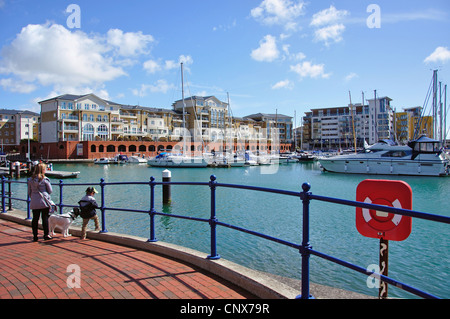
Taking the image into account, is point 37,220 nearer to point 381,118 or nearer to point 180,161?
point 180,161

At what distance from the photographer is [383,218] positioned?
3.64 metres

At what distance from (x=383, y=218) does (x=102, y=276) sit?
3.71m

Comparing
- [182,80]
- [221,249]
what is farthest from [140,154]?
[221,249]

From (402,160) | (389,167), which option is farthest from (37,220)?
(402,160)

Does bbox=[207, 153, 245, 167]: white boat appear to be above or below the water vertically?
above

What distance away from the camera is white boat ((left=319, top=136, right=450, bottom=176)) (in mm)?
41656

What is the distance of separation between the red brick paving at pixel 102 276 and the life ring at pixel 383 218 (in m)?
1.70

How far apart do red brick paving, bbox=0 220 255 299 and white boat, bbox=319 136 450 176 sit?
4380 centimetres

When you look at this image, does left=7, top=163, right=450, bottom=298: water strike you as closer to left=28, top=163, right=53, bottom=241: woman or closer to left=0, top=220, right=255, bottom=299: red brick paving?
left=0, top=220, right=255, bottom=299: red brick paving

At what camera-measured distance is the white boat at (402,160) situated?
137ft

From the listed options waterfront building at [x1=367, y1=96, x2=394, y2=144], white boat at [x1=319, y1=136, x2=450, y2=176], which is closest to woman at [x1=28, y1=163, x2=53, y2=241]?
white boat at [x1=319, y1=136, x2=450, y2=176]
